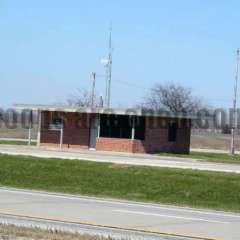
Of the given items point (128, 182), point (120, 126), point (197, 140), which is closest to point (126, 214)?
point (128, 182)

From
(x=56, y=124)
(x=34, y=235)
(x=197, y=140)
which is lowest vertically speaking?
(x=197, y=140)

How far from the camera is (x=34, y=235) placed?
1123cm

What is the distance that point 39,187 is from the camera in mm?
24656

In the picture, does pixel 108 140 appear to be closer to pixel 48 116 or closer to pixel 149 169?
pixel 48 116

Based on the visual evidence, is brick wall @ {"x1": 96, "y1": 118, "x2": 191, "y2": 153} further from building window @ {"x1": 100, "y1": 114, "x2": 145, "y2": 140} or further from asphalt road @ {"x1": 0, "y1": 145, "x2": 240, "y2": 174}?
asphalt road @ {"x1": 0, "y1": 145, "x2": 240, "y2": 174}

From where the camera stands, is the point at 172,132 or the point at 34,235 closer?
the point at 34,235

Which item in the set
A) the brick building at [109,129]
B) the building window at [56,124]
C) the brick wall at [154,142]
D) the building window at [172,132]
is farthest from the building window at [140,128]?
the building window at [56,124]

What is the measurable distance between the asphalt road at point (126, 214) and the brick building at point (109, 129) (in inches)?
1153

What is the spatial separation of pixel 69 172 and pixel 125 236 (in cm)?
1683

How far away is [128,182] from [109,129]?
24.5 meters

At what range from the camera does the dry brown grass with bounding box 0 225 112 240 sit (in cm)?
1097

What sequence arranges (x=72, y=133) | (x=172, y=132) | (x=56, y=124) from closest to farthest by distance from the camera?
1. (x=72, y=133)
2. (x=56, y=124)
3. (x=172, y=132)

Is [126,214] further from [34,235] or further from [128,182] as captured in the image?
[128,182]

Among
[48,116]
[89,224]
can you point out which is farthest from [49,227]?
[48,116]
